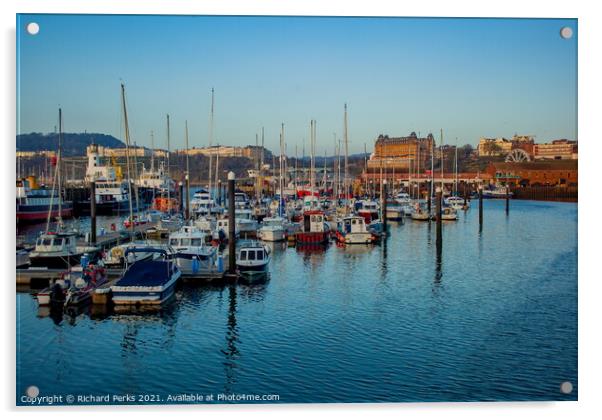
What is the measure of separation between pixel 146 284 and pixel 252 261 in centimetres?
533

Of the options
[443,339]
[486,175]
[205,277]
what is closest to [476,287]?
[443,339]

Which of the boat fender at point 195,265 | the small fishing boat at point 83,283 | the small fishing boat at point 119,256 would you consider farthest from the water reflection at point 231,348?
the small fishing boat at point 119,256

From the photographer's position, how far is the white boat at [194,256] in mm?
22219

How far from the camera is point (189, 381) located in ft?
41.2

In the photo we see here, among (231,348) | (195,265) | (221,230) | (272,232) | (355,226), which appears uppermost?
(355,226)

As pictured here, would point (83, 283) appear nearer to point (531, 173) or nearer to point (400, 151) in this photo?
point (531, 173)

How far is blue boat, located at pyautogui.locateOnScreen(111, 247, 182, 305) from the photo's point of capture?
18266mm

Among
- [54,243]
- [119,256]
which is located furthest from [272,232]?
[54,243]

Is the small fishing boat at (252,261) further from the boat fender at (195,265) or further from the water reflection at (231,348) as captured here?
the water reflection at (231,348)

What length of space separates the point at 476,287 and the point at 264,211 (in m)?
27.7

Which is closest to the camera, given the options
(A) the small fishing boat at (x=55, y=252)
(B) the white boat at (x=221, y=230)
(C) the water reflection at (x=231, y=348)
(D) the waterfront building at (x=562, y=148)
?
(C) the water reflection at (x=231, y=348)

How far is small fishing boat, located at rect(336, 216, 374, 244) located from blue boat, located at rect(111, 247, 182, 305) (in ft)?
50.9

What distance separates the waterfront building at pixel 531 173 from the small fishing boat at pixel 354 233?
694 inches

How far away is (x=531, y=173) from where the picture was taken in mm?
76938
